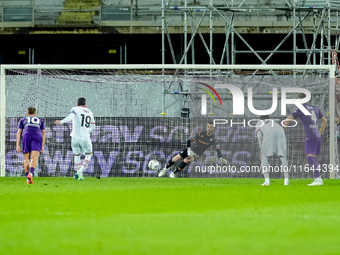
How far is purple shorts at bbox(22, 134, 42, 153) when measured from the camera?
16.6m

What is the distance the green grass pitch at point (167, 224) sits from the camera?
5.90 meters

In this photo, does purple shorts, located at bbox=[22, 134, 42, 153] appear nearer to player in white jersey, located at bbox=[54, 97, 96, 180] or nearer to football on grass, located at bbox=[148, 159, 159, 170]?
player in white jersey, located at bbox=[54, 97, 96, 180]

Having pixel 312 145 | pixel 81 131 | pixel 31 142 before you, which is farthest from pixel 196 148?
pixel 31 142

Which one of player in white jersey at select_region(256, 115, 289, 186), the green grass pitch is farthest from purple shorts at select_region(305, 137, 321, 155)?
the green grass pitch

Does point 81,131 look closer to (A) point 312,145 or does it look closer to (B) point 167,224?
(A) point 312,145

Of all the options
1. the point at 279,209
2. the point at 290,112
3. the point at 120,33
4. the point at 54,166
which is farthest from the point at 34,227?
the point at 120,33

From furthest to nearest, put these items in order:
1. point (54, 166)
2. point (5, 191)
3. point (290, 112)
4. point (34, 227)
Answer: point (54, 166) < point (290, 112) < point (5, 191) < point (34, 227)

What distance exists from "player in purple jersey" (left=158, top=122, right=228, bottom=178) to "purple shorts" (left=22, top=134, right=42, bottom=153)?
436 cm

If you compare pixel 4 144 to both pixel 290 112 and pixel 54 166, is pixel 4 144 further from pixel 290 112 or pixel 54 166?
pixel 290 112

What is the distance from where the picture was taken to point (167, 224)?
7.57 m

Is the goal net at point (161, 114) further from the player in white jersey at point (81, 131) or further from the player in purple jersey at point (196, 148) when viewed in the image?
the player in white jersey at point (81, 131)

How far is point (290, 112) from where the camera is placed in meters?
18.3

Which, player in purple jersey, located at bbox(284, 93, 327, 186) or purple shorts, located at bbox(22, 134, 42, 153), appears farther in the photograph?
purple shorts, located at bbox(22, 134, 42, 153)

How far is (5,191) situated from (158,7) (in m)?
18.3
